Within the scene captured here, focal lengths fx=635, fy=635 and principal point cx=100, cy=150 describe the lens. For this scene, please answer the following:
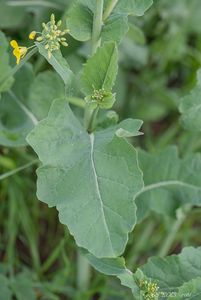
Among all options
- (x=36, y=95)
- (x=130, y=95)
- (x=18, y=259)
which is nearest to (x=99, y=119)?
(x=36, y=95)

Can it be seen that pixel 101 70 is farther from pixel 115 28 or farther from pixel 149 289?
pixel 149 289

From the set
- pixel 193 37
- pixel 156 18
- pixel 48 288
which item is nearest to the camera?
pixel 48 288

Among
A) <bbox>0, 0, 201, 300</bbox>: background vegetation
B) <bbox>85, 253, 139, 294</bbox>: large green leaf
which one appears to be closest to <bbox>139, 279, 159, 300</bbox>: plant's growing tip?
<bbox>85, 253, 139, 294</bbox>: large green leaf

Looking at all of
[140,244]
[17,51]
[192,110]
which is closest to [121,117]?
[140,244]

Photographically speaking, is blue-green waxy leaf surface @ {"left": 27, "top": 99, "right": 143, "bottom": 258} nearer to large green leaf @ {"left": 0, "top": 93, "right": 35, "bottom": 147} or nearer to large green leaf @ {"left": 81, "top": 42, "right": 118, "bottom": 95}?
large green leaf @ {"left": 81, "top": 42, "right": 118, "bottom": 95}

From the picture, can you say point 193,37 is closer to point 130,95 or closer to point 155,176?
point 130,95

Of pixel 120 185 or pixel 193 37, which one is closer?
pixel 120 185
